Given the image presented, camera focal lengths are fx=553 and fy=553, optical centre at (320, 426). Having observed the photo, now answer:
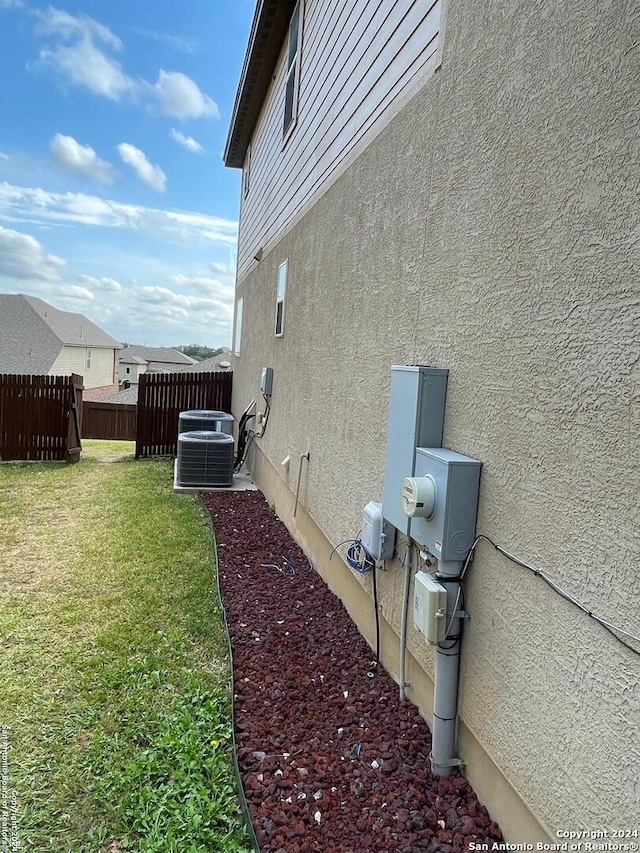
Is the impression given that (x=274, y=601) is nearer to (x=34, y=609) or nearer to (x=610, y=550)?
(x=34, y=609)

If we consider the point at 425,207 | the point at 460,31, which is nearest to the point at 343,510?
the point at 425,207

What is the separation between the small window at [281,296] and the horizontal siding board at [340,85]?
23.1 inches

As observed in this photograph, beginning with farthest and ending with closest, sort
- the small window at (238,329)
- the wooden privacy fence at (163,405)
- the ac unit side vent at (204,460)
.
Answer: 1. the small window at (238,329)
2. the wooden privacy fence at (163,405)
3. the ac unit side vent at (204,460)

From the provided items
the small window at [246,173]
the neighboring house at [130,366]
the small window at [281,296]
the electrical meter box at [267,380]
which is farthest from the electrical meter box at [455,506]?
the neighboring house at [130,366]

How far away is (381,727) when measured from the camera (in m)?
2.58

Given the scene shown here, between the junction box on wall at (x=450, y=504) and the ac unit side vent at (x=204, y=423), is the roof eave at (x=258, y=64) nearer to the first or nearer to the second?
the ac unit side vent at (x=204, y=423)

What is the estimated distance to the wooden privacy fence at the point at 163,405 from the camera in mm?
10727

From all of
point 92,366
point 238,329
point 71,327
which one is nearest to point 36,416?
point 238,329

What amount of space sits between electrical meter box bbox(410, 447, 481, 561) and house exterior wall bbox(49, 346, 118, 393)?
101 feet

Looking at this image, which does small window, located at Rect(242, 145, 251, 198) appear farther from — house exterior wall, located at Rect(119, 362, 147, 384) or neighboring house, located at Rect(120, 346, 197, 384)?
house exterior wall, located at Rect(119, 362, 147, 384)

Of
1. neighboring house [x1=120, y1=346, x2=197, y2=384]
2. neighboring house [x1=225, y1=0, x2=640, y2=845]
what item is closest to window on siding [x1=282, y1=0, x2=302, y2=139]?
neighboring house [x1=225, y1=0, x2=640, y2=845]

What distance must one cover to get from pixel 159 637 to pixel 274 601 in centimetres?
94

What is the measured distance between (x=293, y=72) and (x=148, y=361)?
5005cm

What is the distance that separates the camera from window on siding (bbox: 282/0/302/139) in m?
6.64
